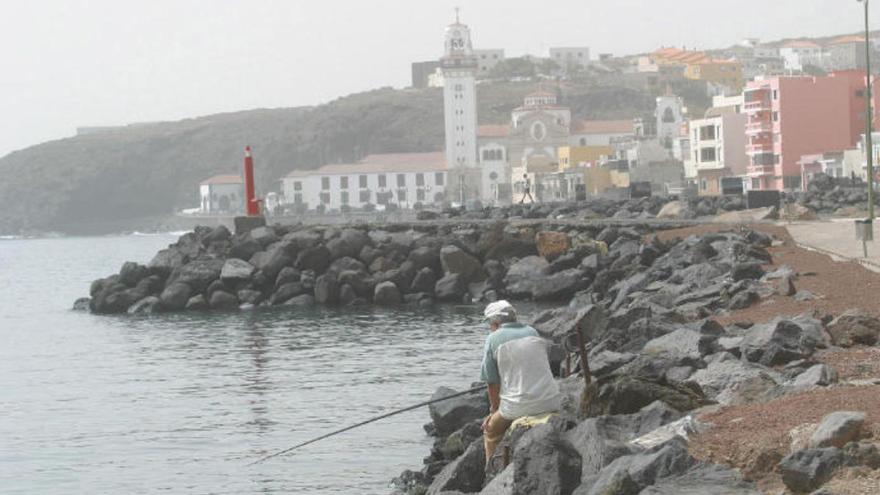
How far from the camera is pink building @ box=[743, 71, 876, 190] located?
97.6 m

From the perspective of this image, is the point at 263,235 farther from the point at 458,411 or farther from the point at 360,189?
the point at 360,189

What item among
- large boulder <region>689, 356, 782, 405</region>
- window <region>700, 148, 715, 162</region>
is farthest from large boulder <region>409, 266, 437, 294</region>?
window <region>700, 148, 715, 162</region>

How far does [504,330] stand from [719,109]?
107883 millimetres

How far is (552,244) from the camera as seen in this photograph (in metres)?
49.0

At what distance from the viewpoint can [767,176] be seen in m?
100

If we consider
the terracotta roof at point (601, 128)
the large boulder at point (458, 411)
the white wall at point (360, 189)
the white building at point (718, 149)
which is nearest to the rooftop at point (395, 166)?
the white wall at point (360, 189)

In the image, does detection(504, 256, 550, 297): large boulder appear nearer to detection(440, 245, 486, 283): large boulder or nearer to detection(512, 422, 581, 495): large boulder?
detection(440, 245, 486, 283): large boulder

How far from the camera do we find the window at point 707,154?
112062mm

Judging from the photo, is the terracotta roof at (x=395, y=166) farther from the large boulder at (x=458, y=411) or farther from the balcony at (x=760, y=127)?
the large boulder at (x=458, y=411)

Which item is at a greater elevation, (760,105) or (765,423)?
(760,105)

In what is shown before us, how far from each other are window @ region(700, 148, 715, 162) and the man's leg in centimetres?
10011

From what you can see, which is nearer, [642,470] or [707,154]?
[642,470]

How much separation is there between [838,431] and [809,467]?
2.16ft

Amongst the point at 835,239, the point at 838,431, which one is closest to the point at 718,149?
the point at 835,239
